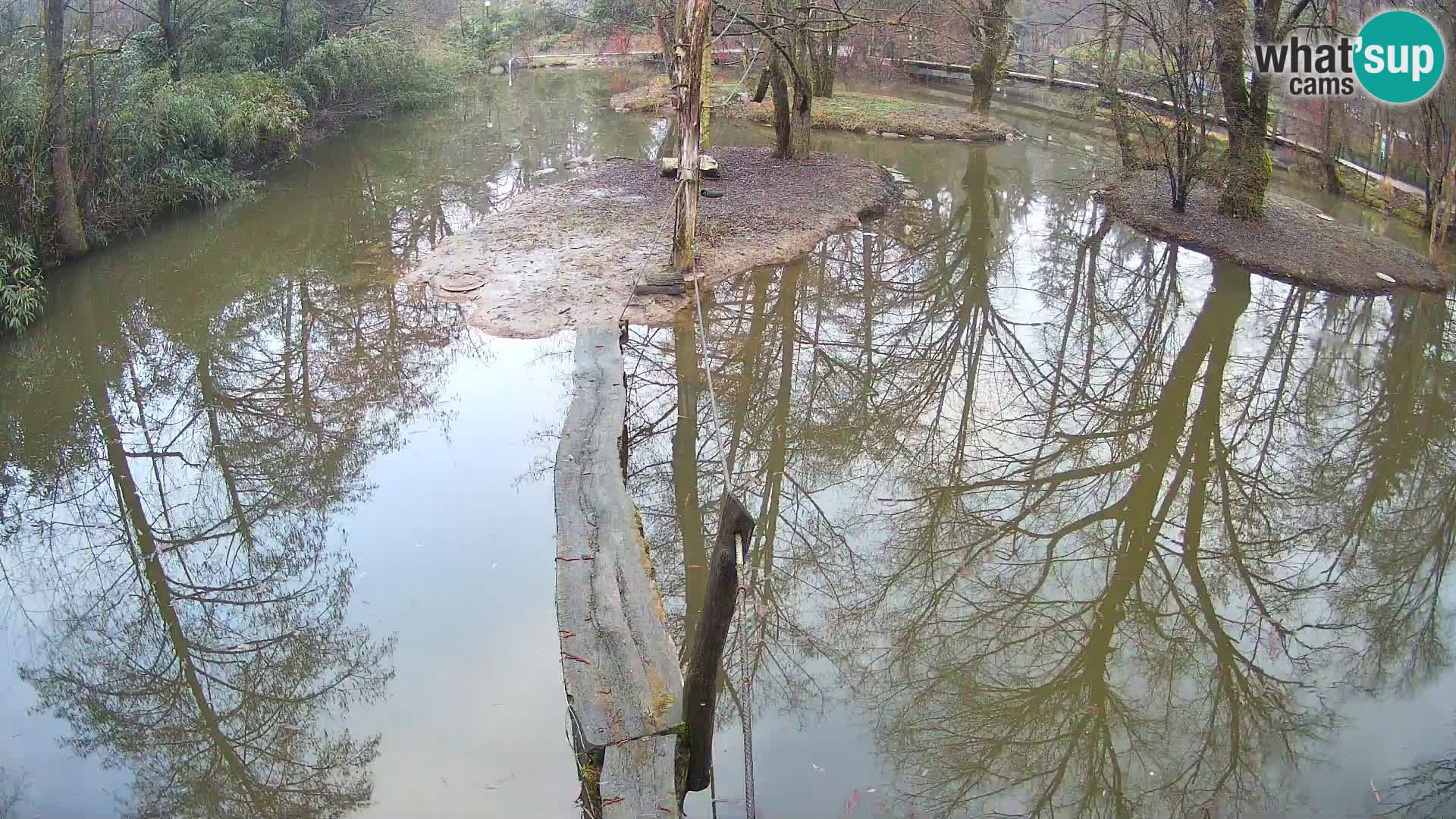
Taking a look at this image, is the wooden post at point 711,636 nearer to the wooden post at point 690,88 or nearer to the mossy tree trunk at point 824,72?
the wooden post at point 690,88

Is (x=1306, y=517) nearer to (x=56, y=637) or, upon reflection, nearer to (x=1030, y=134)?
(x=56, y=637)

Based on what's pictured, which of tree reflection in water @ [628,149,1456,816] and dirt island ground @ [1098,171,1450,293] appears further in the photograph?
dirt island ground @ [1098,171,1450,293]

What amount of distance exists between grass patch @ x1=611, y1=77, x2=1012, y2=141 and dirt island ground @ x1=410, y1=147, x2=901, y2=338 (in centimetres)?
439

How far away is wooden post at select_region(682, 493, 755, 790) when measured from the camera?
11.0ft

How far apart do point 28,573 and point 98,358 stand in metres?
3.65

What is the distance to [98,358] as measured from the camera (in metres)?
8.47

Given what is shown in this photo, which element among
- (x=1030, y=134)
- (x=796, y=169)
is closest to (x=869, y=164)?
(x=796, y=169)

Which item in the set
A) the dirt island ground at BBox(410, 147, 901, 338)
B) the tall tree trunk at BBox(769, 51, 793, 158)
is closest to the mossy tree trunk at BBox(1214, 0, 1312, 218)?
the dirt island ground at BBox(410, 147, 901, 338)

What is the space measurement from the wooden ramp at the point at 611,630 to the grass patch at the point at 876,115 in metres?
13.8

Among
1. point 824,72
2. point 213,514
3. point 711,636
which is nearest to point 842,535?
point 711,636

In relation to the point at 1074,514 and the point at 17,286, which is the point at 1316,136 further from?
the point at 17,286

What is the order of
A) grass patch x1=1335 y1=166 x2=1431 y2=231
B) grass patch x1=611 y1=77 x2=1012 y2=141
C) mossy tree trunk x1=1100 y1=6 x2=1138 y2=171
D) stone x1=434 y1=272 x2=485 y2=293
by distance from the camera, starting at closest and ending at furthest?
1. stone x1=434 y1=272 x2=485 y2=293
2. mossy tree trunk x1=1100 y1=6 x2=1138 y2=171
3. grass patch x1=1335 y1=166 x2=1431 y2=231
4. grass patch x1=611 y1=77 x2=1012 y2=141

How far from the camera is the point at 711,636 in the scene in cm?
356

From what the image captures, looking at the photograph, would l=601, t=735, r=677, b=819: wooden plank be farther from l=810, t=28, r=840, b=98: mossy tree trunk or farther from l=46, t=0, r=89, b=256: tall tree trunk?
l=810, t=28, r=840, b=98: mossy tree trunk
